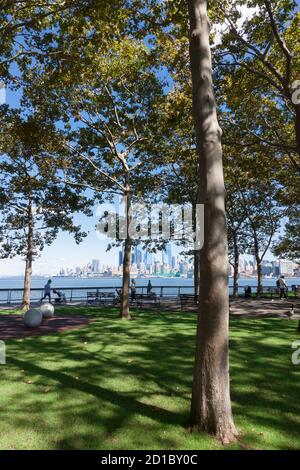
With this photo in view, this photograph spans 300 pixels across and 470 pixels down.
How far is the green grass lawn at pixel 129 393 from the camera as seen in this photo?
15.3ft

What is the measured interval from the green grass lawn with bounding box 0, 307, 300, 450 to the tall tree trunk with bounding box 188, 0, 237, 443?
0.31m

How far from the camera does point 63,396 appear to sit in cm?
614

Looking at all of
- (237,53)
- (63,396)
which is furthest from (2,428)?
(237,53)

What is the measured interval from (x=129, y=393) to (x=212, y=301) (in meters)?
2.77

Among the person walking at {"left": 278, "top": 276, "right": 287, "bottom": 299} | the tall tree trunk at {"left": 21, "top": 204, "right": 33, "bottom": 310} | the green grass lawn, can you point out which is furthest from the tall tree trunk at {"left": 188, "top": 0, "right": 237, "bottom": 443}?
the person walking at {"left": 278, "top": 276, "right": 287, "bottom": 299}

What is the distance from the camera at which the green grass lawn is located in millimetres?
4668

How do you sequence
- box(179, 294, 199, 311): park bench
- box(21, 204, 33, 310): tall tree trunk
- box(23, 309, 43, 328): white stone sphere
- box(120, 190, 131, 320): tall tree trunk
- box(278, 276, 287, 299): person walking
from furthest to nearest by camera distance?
box(278, 276, 287, 299): person walking → box(179, 294, 199, 311): park bench → box(21, 204, 33, 310): tall tree trunk → box(120, 190, 131, 320): tall tree trunk → box(23, 309, 43, 328): white stone sphere

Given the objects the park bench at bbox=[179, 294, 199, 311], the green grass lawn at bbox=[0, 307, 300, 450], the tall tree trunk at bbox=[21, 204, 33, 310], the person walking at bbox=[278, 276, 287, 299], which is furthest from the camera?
the person walking at bbox=[278, 276, 287, 299]

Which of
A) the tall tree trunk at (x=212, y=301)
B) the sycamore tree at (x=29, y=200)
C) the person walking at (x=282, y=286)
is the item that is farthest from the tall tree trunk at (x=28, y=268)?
the person walking at (x=282, y=286)

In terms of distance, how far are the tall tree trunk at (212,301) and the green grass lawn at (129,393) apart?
31 cm

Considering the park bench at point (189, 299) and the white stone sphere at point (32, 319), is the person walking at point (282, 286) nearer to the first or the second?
the park bench at point (189, 299)

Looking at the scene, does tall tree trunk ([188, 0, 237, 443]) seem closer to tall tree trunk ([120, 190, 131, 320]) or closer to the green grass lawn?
the green grass lawn

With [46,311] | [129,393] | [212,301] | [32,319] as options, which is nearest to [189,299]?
[46,311]

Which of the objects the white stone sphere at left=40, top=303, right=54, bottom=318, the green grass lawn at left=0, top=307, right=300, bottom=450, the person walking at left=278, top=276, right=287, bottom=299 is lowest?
the green grass lawn at left=0, top=307, right=300, bottom=450
